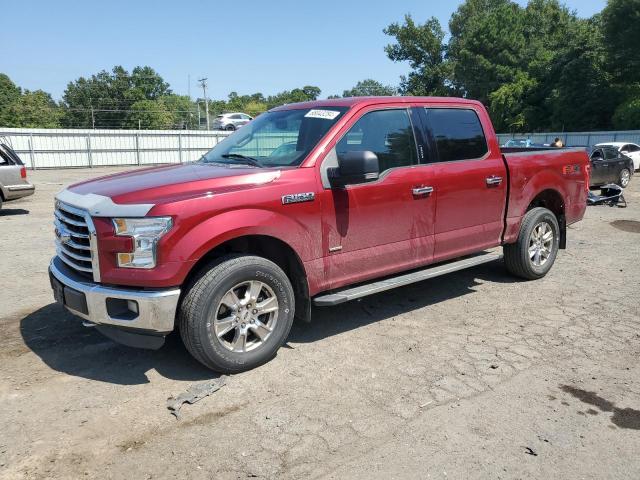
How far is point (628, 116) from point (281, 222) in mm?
40251

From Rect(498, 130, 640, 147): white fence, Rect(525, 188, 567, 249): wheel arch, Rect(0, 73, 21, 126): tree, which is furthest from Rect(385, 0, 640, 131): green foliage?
Rect(0, 73, 21, 126): tree

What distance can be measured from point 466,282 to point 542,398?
288 cm

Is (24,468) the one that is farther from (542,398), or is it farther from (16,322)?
(542,398)

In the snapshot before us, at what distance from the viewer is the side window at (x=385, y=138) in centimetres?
446

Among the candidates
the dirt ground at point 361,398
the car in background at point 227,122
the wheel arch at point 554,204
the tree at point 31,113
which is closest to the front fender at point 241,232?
the dirt ground at point 361,398

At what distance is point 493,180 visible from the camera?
5.44 metres

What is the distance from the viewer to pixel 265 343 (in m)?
3.98

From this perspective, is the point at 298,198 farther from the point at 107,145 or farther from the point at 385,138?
the point at 107,145

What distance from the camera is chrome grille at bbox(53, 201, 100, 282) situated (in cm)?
358

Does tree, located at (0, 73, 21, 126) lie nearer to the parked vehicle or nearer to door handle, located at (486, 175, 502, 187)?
the parked vehicle

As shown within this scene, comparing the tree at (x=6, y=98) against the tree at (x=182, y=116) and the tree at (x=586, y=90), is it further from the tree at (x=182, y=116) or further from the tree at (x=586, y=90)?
the tree at (x=586, y=90)

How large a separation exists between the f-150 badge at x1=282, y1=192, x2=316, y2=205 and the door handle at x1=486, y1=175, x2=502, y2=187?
221 centimetres

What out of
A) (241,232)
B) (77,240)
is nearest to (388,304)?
(241,232)

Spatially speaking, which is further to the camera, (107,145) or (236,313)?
(107,145)
